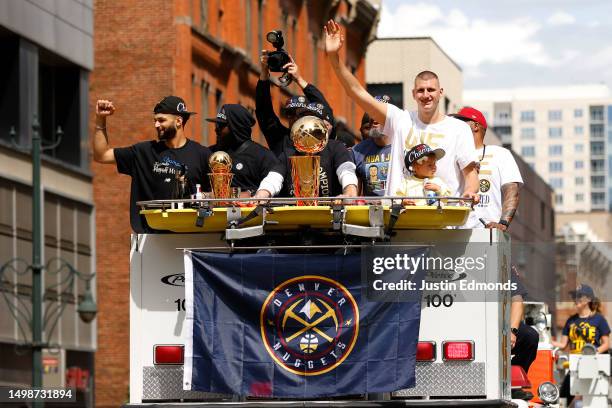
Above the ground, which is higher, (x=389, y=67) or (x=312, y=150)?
(x=389, y=67)

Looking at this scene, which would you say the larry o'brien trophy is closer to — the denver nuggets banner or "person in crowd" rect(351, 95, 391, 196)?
the denver nuggets banner

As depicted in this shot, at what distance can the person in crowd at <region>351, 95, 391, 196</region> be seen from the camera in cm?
1212

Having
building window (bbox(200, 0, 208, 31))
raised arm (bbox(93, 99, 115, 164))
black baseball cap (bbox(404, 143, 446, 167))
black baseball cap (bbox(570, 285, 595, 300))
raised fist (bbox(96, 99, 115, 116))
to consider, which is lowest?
black baseball cap (bbox(570, 285, 595, 300))

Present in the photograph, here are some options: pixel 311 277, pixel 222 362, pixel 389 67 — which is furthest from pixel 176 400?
pixel 389 67

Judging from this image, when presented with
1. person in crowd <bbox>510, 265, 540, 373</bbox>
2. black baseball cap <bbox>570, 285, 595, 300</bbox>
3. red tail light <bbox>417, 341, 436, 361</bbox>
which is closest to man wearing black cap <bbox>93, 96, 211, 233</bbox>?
red tail light <bbox>417, 341, 436, 361</bbox>

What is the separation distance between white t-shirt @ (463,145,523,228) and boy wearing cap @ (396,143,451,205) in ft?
6.00

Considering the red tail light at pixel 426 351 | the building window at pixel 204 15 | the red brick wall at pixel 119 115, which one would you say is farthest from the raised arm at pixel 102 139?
the building window at pixel 204 15

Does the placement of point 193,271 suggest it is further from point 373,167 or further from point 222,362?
point 373,167

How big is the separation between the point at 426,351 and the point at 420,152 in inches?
52.4

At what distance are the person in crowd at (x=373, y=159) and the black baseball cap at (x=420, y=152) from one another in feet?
3.56

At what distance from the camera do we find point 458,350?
10.9 m

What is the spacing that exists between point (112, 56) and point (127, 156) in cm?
3406

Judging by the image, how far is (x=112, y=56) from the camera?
45438 mm

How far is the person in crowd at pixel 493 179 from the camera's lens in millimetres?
12883
